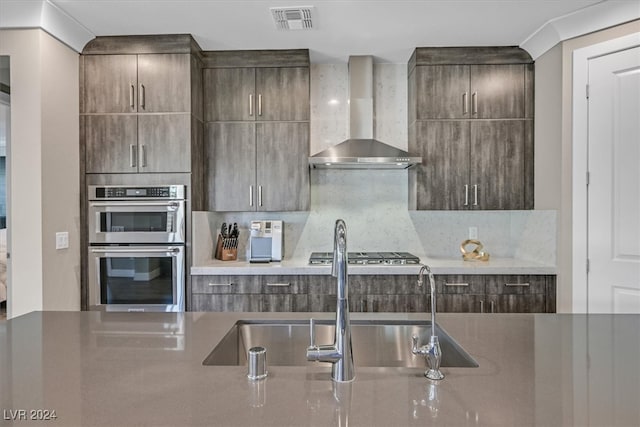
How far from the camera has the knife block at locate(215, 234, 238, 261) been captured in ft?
11.2

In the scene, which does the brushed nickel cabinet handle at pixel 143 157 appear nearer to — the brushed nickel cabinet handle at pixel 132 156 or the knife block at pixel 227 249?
the brushed nickel cabinet handle at pixel 132 156

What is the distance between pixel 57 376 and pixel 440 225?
10.4 ft

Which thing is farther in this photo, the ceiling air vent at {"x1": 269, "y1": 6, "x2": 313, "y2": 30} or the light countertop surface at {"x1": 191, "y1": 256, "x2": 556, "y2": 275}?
the light countertop surface at {"x1": 191, "y1": 256, "x2": 556, "y2": 275}

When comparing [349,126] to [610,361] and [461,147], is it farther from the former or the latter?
[610,361]

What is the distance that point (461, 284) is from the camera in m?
3.02

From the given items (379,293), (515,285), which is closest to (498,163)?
(515,285)

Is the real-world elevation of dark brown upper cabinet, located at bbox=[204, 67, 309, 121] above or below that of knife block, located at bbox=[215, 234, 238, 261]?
above

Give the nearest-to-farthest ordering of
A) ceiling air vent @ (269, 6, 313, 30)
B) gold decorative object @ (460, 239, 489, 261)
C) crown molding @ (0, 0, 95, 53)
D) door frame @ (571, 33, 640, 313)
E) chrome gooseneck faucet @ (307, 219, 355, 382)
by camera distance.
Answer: chrome gooseneck faucet @ (307, 219, 355, 382) → crown molding @ (0, 0, 95, 53) → ceiling air vent @ (269, 6, 313, 30) → door frame @ (571, 33, 640, 313) → gold decorative object @ (460, 239, 489, 261)

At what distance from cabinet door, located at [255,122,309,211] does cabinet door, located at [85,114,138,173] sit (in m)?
0.68

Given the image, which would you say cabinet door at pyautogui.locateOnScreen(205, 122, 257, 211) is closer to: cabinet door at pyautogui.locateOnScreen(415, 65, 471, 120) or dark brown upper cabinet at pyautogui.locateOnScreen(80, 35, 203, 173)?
dark brown upper cabinet at pyautogui.locateOnScreen(80, 35, 203, 173)

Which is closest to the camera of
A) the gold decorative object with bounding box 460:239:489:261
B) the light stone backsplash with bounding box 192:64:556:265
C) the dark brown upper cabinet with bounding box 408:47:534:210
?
the dark brown upper cabinet with bounding box 408:47:534:210

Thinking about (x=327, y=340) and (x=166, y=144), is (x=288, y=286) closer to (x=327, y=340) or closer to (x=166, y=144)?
(x=166, y=144)

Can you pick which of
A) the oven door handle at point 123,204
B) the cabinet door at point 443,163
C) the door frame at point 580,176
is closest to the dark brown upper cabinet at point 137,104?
the oven door handle at point 123,204

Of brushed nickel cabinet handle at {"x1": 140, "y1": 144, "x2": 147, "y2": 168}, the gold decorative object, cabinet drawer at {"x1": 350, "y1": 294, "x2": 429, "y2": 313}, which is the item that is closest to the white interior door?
the gold decorative object
